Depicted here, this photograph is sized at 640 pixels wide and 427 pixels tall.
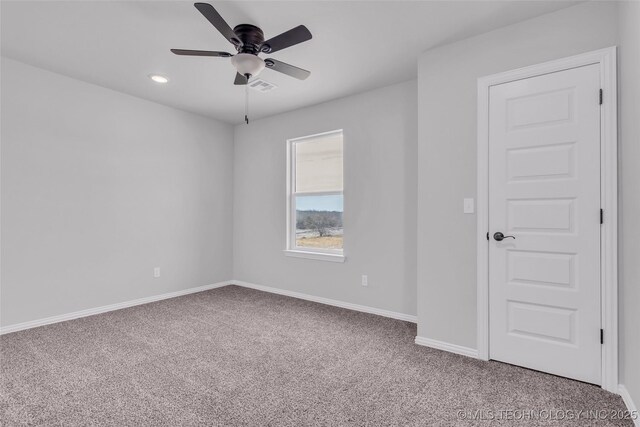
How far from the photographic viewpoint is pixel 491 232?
2.49 metres

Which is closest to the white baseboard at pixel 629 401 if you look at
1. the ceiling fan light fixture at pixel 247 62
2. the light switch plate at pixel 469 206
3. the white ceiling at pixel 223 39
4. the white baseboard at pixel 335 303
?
the light switch plate at pixel 469 206

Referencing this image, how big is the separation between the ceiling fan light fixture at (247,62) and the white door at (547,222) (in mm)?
1784

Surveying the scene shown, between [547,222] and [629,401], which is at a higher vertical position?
[547,222]

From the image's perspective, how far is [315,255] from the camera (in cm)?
417

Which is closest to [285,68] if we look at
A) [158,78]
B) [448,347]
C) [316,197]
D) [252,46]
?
[252,46]

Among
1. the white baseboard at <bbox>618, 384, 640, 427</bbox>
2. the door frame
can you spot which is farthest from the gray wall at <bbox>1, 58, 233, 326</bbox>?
the white baseboard at <bbox>618, 384, 640, 427</bbox>

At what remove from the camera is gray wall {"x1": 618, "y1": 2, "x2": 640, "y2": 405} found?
1747 mm

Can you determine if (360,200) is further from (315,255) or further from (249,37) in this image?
(249,37)

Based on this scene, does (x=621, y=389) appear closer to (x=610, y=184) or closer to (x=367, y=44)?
(x=610, y=184)

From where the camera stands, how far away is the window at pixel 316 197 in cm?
414

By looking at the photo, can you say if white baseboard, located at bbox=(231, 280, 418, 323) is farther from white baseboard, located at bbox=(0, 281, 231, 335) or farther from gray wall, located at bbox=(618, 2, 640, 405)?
gray wall, located at bbox=(618, 2, 640, 405)

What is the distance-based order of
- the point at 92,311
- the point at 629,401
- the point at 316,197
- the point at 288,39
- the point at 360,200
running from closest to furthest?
the point at 629,401 < the point at 288,39 < the point at 92,311 < the point at 360,200 < the point at 316,197

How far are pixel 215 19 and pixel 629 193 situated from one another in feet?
8.64

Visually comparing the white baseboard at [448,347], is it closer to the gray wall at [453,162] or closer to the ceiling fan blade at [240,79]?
the gray wall at [453,162]
